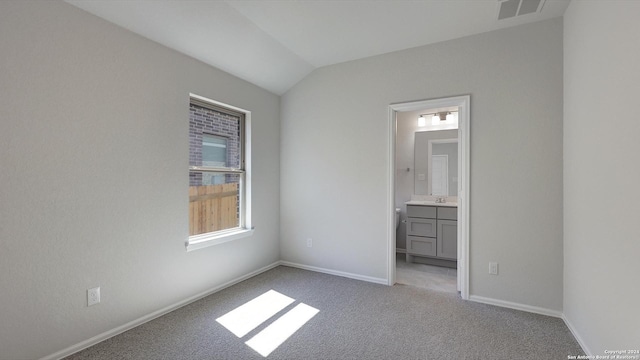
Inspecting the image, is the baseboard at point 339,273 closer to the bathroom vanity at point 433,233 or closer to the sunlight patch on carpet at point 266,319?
the sunlight patch on carpet at point 266,319

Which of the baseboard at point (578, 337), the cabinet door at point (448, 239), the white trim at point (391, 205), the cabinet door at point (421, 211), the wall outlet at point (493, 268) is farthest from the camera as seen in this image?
the cabinet door at point (421, 211)

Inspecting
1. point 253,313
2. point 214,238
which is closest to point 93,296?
point 214,238

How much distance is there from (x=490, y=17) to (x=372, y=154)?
68.3 inches

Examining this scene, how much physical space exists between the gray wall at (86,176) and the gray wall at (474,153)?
59.1 inches

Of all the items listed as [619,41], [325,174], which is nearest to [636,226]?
[619,41]

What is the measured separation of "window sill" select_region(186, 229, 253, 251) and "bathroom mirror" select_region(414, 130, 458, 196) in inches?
112

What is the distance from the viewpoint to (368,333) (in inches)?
91.2

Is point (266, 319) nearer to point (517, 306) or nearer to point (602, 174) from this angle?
point (517, 306)

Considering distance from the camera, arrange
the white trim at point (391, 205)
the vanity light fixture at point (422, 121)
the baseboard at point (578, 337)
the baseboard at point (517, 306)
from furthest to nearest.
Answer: the vanity light fixture at point (422, 121), the white trim at point (391, 205), the baseboard at point (517, 306), the baseboard at point (578, 337)

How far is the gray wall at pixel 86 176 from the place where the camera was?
1806mm

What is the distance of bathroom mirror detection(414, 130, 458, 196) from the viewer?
4484 millimetres

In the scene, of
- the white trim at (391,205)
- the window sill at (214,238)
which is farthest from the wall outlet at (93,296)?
the white trim at (391,205)

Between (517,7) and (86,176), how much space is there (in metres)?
3.76

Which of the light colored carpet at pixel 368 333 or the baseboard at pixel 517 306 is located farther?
the baseboard at pixel 517 306
